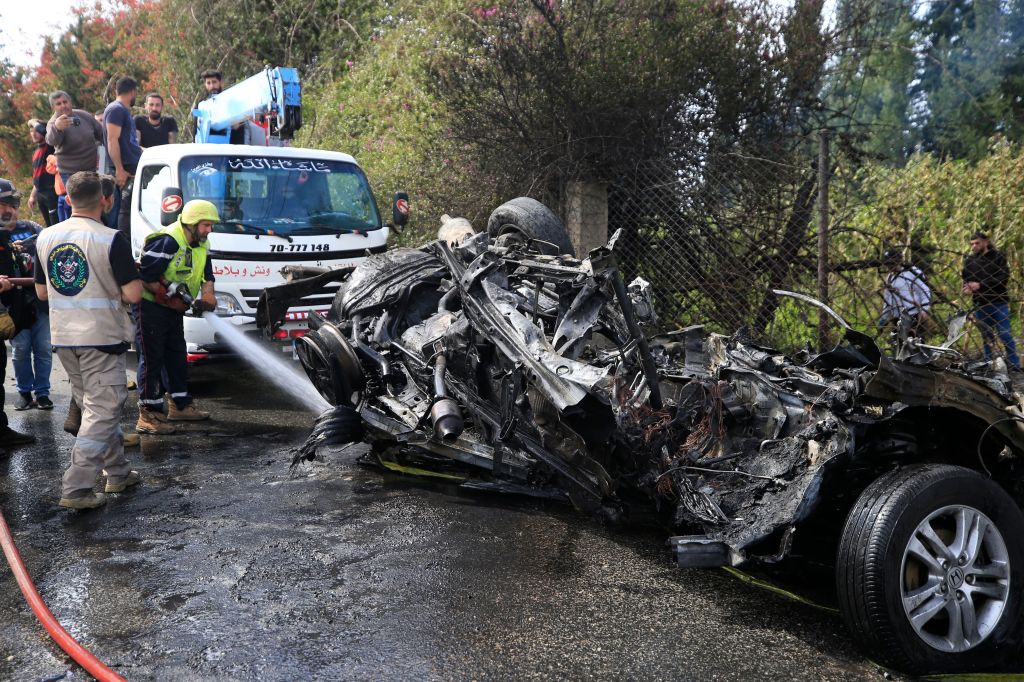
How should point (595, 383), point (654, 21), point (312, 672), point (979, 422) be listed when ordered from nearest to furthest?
point (312, 672), point (979, 422), point (595, 383), point (654, 21)

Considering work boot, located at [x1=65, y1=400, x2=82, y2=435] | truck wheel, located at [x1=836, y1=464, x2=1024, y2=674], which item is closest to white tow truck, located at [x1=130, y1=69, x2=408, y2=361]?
work boot, located at [x1=65, y1=400, x2=82, y2=435]

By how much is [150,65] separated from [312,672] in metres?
23.4

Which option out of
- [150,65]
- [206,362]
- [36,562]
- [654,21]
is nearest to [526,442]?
[36,562]

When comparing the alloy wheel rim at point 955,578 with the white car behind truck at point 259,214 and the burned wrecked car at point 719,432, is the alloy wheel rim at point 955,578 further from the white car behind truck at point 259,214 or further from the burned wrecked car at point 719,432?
the white car behind truck at point 259,214

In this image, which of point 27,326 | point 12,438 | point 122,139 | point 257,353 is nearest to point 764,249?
point 257,353

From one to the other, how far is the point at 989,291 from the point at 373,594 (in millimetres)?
5135

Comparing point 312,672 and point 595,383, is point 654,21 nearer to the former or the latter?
point 595,383

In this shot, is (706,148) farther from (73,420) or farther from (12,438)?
(12,438)

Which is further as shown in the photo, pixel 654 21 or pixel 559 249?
pixel 654 21

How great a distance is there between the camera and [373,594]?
391 cm

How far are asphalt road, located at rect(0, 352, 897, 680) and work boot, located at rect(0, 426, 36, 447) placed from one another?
3.68 feet

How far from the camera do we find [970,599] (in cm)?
323

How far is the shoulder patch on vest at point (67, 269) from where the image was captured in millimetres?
5078

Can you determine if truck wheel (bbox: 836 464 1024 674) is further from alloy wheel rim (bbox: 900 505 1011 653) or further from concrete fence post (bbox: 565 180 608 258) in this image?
concrete fence post (bbox: 565 180 608 258)
